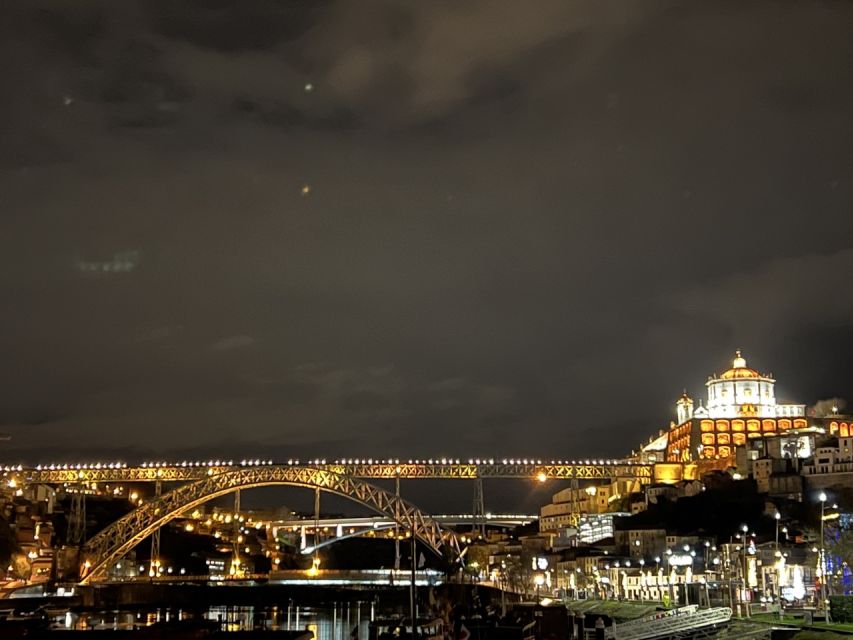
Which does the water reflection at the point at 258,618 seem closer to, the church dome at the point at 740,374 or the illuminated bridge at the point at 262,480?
the illuminated bridge at the point at 262,480

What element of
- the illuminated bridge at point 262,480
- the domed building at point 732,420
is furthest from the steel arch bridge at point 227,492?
the domed building at point 732,420

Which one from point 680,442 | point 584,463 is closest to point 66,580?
point 584,463

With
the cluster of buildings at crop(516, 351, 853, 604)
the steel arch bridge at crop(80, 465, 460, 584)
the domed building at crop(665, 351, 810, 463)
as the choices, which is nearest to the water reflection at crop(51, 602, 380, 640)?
the steel arch bridge at crop(80, 465, 460, 584)

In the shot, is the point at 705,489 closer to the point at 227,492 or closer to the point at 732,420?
the point at 732,420

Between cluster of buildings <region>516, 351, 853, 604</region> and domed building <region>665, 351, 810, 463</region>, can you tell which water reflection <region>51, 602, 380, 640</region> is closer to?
cluster of buildings <region>516, 351, 853, 604</region>

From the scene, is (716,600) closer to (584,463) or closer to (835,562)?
(835,562)

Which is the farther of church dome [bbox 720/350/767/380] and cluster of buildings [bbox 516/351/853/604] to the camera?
church dome [bbox 720/350/767/380]

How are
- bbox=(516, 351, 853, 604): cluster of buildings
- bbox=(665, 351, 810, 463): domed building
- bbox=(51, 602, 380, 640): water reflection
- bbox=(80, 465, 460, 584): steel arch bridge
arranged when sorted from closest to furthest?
bbox=(51, 602, 380, 640): water reflection < bbox=(516, 351, 853, 604): cluster of buildings < bbox=(80, 465, 460, 584): steel arch bridge < bbox=(665, 351, 810, 463): domed building
